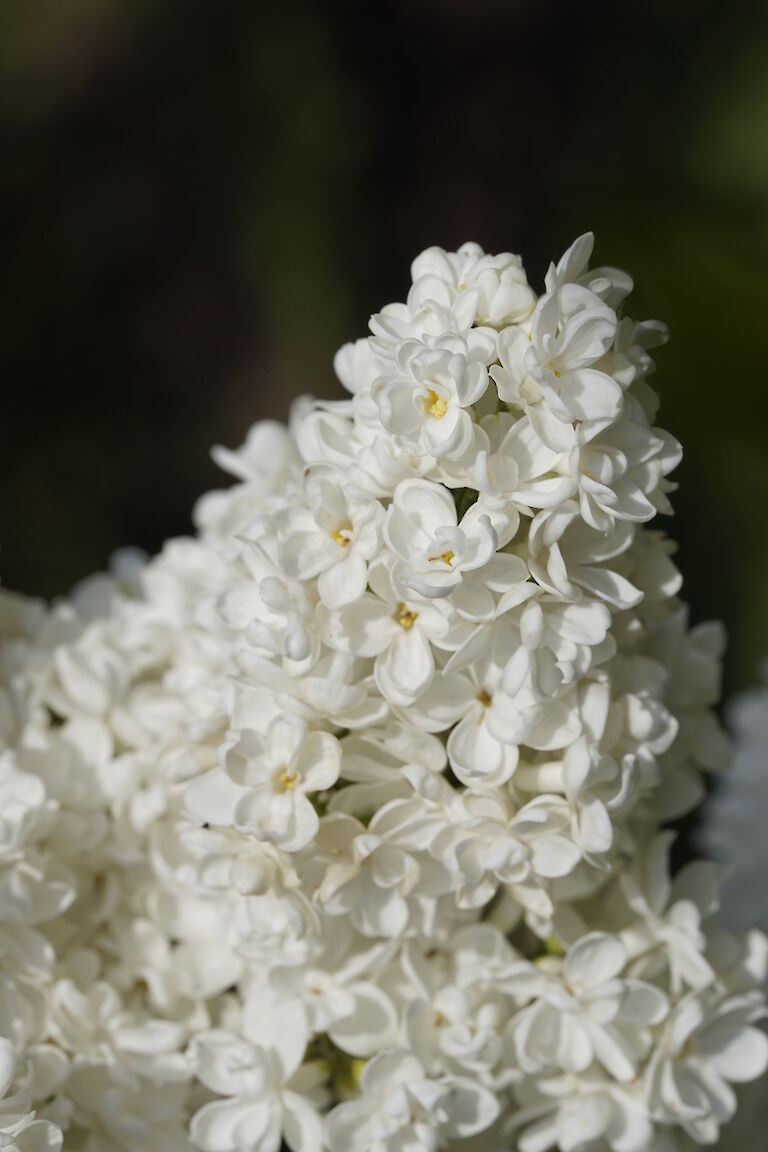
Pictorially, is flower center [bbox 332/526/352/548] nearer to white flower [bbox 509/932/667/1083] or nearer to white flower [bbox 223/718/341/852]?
white flower [bbox 223/718/341/852]

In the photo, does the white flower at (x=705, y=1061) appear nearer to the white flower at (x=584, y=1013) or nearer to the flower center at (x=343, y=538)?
the white flower at (x=584, y=1013)

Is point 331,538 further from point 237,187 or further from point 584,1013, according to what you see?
point 237,187

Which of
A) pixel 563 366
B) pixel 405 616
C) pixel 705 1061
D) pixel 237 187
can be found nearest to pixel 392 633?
pixel 405 616

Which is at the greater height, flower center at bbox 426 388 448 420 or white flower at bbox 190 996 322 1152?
flower center at bbox 426 388 448 420

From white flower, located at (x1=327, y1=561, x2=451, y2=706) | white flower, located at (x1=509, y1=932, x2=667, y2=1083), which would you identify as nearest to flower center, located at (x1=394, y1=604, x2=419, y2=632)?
white flower, located at (x1=327, y1=561, x2=451, y2=706)

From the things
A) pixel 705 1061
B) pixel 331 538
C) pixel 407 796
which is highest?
pixel 331 538

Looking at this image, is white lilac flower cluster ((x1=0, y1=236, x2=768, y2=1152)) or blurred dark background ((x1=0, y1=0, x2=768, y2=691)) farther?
blurred dark background ((x1=0, y1=0, x2=768, y2=691))
